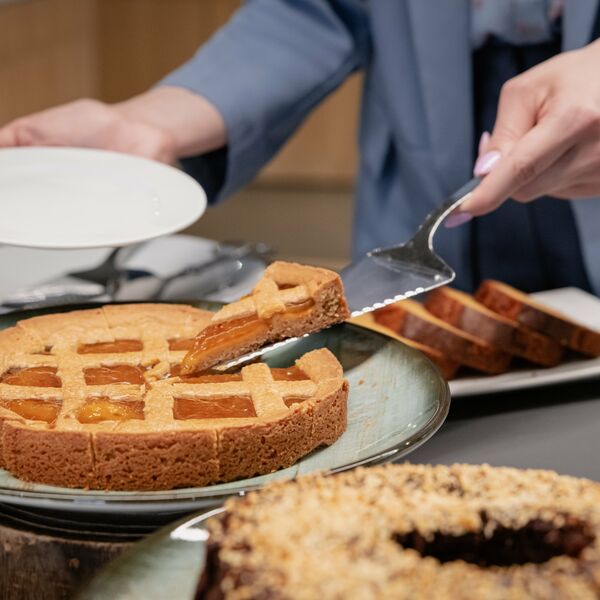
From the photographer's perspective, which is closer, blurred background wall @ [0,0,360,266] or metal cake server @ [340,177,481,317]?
metal cake server @ [340,177,481,317]

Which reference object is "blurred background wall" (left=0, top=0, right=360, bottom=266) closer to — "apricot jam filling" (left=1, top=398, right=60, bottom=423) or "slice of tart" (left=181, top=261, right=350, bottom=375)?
"slice of tart" (left=181, top=261, right=350, bottom=375)

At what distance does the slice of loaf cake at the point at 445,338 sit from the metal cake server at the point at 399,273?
0.12 metres

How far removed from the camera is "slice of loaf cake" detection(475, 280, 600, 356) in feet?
4.16

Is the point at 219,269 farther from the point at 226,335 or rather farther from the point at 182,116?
the point at 226,335

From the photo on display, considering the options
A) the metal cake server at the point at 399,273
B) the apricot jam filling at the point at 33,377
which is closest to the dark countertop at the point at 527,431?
the metal cake server at the point at 399,273

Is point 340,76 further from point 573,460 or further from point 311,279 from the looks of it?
point 573,460

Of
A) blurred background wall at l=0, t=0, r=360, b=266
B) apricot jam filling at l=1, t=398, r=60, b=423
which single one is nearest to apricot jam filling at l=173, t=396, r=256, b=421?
apricot jam filling at l=1, t=398, r=60, b=423

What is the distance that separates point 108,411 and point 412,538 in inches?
15.3

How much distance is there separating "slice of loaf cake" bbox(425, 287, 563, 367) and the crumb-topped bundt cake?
0.62 m

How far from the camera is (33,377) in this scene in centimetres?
96

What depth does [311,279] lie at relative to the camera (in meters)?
1.05

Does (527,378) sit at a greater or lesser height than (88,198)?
lesser

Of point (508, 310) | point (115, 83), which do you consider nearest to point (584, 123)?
point (508, 310)

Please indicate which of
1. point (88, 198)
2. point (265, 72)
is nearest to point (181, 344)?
point (88, 198)
